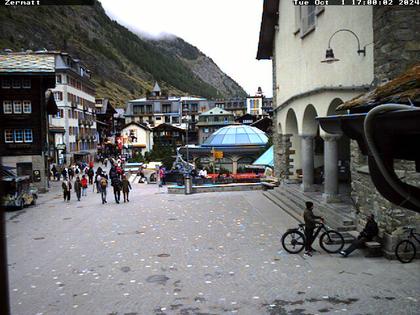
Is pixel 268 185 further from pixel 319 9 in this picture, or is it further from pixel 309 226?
pixel 309 226

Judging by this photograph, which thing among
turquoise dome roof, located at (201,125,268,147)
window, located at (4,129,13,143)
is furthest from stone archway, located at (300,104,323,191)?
turquoise dome roof, located at (201,125,268,147)

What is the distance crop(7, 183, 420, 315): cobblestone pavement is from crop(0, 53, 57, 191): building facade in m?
21.9

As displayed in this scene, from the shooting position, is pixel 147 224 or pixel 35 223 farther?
pixel 35 223

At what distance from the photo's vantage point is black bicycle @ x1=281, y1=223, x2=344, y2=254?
13.3 meters

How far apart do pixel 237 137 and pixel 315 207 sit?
1449 inches

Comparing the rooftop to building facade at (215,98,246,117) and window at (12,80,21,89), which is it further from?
building facade at (215,98,246,117)

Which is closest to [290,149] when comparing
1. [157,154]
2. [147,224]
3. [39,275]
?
[147,224]

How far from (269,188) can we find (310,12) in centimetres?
1183

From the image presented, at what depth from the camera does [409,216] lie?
41.0ft

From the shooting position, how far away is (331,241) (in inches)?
535

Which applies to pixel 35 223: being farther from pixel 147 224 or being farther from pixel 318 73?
pixel 318 73

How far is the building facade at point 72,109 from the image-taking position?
212ft

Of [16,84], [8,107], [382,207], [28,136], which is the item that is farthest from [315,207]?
[8,107]

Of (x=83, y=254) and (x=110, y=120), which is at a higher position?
(x=110, y=120)
